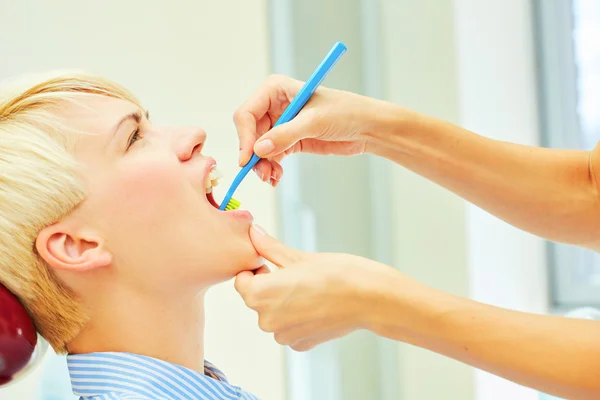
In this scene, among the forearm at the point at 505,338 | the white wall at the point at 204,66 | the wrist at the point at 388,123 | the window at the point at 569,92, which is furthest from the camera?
the window at the point at 569,92

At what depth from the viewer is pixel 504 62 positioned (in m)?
2.28

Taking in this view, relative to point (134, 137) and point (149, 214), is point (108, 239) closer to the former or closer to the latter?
point (149, 214)

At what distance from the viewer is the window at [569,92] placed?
2.41 metres

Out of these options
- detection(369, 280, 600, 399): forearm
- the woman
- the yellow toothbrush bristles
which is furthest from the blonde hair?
detection(369, 280, 600, 399): forearm

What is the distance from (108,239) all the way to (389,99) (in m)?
1.41

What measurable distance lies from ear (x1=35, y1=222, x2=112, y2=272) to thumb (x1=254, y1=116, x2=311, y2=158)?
12.1 inches

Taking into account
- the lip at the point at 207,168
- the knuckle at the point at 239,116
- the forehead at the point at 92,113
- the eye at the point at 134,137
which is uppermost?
the knuckle at the point at 239,116

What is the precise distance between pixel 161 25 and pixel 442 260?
1.17m

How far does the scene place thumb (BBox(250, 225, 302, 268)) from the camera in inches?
44.3

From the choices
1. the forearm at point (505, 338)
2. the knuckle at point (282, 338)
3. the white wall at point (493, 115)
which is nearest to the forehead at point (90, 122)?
the knuckle at point (282, 338)

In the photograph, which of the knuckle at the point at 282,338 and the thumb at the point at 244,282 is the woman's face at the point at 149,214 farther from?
the knuckle at the point at 282,338

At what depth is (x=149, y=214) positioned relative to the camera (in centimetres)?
116

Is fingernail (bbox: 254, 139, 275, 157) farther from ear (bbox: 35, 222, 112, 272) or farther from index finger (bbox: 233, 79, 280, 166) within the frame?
ear (bbox: 35, 222, 112, 272)

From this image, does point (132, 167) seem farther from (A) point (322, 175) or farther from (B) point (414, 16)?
(B) point (414, 16)
